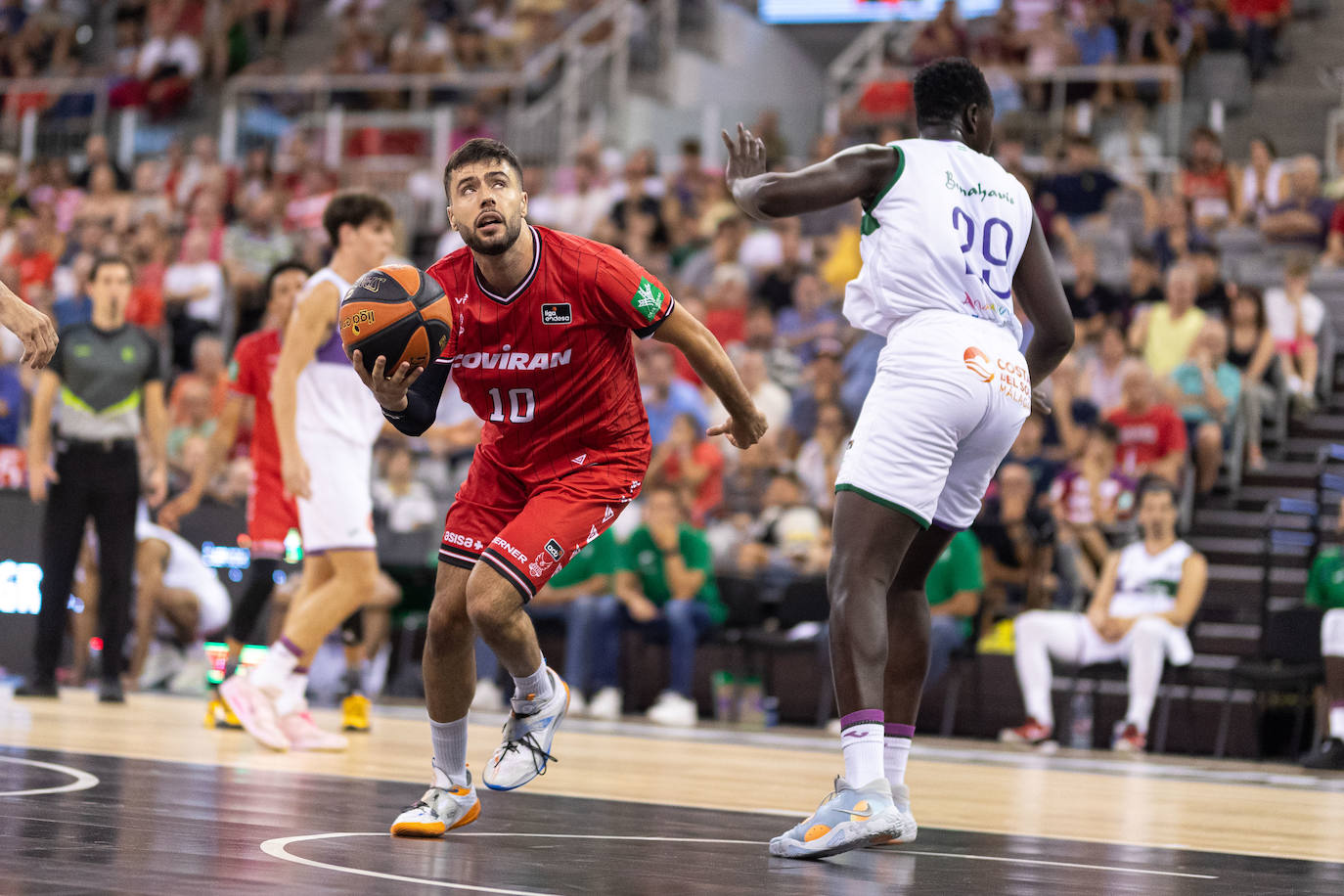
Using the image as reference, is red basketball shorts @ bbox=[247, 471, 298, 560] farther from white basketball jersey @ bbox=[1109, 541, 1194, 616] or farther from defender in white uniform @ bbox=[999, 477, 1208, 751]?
white basketball jersey @ bbox=[1109, 541, 1194, 616]

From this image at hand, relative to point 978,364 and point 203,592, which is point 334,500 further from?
point 203,592

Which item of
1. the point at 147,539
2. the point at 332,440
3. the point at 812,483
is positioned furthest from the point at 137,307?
the point at 332,440

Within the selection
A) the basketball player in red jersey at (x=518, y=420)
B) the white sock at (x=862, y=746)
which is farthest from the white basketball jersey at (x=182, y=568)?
the white sock at (x=862, y=746)

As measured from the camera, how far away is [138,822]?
4.66 meters

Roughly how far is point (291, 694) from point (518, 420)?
308 centimetres

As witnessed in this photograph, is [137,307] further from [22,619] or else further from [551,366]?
[551,366]

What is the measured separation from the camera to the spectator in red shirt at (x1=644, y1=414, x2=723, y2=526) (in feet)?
40.8

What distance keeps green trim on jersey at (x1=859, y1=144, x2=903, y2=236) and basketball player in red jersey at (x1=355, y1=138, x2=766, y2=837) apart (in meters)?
0.56

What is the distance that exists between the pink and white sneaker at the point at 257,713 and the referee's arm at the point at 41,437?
2.76 meters

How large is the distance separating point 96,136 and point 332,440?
13.3m

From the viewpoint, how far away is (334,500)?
7.50 m

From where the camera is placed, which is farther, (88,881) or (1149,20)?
(1149,20)

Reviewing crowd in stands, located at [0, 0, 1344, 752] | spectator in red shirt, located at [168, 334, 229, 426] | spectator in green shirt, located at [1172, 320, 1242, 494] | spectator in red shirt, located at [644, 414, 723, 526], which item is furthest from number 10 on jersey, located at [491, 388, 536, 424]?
spectator in red shirt, located at [168, 334, 229, 426]

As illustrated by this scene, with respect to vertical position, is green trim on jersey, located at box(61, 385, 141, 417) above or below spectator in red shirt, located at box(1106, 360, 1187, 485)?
below
